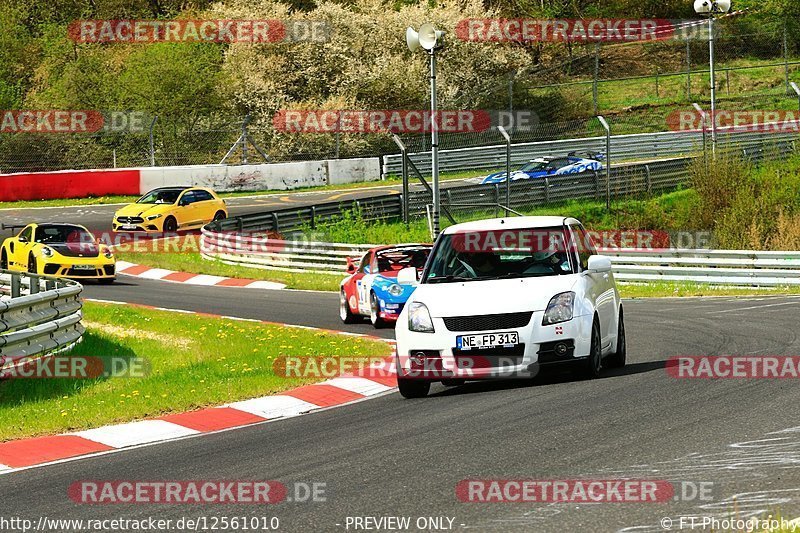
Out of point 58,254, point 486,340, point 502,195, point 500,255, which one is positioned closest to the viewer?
point 486,340

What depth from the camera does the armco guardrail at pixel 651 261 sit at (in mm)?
26766

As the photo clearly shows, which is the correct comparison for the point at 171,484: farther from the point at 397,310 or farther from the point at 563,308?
the point at 397,310

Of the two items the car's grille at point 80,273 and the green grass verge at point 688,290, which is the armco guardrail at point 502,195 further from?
the car's grille at point 80,273

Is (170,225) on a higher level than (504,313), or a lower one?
lower

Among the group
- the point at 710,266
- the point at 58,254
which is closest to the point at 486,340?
the point at 58,254

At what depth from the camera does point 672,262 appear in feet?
92.8

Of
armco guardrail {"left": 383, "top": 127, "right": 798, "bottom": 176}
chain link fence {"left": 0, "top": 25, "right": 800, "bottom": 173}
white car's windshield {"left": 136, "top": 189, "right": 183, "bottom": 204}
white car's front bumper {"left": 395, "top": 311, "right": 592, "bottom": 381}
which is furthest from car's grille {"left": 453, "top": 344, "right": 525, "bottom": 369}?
armco guardrail {"left": 383, "top": 127, "right": 798, "bottom": 176}

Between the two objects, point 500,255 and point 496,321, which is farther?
point 500,255

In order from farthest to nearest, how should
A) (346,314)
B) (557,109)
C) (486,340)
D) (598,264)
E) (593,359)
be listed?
1. (557,109)
2. (346,314)
3. (598,264)
4. (593,359)
5. (486,340)

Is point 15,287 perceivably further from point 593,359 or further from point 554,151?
point 554,151

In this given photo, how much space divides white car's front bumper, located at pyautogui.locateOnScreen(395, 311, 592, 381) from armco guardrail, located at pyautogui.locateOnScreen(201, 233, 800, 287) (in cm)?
1597

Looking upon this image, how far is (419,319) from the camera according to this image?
11.7 m

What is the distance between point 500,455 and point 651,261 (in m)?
20.6

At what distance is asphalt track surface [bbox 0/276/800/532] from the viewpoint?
679 cm
